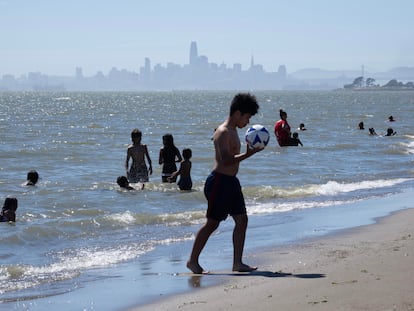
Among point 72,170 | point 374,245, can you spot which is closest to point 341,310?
point 374,245

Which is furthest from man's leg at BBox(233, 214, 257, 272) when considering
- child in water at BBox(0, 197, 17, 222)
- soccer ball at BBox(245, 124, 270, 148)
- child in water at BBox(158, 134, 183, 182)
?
child in water at BBox(158, 134, 183, 182)

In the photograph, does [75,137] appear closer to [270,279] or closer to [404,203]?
[404,203]

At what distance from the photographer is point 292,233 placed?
10570 millimetres

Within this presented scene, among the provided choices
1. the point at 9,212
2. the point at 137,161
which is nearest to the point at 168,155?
the point at 137,161

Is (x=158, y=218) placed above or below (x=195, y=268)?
below

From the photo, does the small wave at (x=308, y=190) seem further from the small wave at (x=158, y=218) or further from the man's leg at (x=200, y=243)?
the man's leg at (x=200, y=243)

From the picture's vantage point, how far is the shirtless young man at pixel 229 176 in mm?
7602

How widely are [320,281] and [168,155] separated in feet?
33.1

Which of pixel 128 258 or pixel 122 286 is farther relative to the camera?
pixel 128 258

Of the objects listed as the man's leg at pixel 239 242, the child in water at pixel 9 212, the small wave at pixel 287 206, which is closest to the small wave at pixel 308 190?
the small wave at pixel 287 206

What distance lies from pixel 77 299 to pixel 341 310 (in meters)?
2.32

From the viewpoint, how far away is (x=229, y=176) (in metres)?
7.70

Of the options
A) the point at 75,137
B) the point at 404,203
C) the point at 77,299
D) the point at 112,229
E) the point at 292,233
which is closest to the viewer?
the point at 77,299

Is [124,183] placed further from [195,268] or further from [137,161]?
[195,268]
